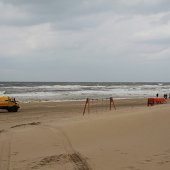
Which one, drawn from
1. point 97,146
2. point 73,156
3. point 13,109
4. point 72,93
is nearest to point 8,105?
point 13,109

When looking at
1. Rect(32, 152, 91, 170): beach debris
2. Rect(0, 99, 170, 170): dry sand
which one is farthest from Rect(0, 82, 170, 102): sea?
Rect(32, 152, 91, 170): beach debris

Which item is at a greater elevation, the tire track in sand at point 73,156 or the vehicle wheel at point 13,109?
the tire track in sand at point 73,156

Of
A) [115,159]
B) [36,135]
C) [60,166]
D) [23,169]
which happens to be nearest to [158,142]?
[115,159]

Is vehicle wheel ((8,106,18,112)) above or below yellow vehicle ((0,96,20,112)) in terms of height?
below

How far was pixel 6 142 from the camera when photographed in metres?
10.8

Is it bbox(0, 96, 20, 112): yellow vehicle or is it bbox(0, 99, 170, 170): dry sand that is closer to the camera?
bbox(0, 99, 170, 170): dry sand

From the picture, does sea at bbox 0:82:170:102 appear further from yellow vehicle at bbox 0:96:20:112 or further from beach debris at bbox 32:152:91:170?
beach debris at bbox 32:152:91:170

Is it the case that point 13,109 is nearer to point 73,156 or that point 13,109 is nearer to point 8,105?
point 8,105

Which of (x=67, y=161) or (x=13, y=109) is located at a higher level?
(x=67, y=161)

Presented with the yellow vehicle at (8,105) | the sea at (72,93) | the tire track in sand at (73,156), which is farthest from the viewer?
the sea at (72,93)

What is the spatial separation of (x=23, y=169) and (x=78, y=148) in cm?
200

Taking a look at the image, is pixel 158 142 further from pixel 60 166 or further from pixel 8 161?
pixel 8 161

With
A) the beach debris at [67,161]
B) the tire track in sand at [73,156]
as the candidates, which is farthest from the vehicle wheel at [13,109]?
the beach debris at [67,161]

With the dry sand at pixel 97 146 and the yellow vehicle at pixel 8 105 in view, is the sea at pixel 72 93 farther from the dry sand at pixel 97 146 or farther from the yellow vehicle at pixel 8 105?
the dry sand at pixel 97 146
